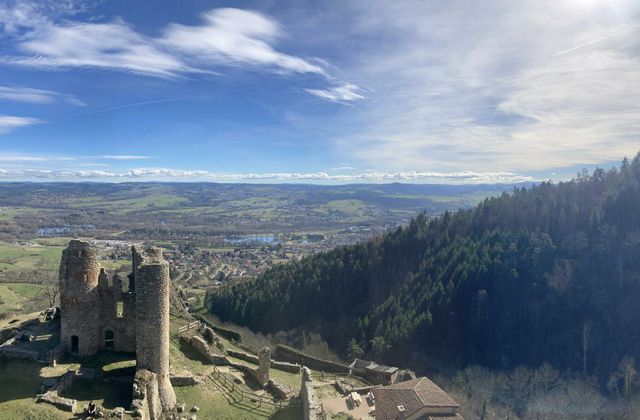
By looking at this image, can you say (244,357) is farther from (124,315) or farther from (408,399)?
(124,315)

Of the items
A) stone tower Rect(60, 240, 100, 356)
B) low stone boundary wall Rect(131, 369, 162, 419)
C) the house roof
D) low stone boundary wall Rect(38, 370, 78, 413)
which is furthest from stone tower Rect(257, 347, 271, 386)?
low stone boundary wall Rect(38, 370, 78, 413)

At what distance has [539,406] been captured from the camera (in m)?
43.2

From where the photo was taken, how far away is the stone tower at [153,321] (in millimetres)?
23844

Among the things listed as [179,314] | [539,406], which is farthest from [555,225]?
[179,314]

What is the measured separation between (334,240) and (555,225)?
400 ft

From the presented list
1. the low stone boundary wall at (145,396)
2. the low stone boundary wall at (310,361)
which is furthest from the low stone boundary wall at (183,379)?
the low stone boundary wall at (310,361)

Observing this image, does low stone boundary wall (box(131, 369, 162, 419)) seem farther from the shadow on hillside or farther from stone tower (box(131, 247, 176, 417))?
the shadow on hillside

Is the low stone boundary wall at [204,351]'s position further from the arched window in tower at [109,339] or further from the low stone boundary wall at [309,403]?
the arched window in tower at [109,339]

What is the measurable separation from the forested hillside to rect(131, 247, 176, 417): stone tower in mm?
39212

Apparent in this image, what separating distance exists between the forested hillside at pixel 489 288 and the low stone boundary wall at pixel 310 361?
14.7 m

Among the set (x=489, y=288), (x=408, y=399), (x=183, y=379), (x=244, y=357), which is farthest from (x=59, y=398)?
(x=489, y=288)

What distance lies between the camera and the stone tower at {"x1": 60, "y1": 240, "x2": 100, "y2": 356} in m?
25.5

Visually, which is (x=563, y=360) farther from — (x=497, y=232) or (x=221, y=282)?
(x=221, y=282)

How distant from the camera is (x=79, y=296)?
25656mm
